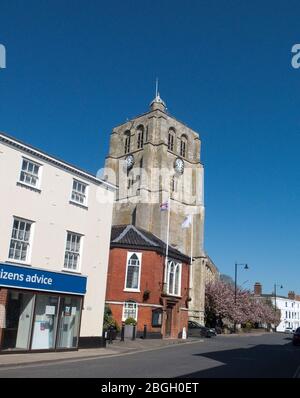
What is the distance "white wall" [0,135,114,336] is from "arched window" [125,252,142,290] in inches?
379

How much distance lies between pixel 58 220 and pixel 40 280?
3.17m

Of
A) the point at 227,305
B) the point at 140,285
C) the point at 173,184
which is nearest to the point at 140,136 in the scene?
the point at 173,184

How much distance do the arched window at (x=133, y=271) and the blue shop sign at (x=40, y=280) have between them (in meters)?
11.6

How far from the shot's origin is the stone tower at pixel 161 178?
62169 millimetres

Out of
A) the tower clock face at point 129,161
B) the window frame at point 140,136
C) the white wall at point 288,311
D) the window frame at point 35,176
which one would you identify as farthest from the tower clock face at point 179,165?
the white wall at point 288,311

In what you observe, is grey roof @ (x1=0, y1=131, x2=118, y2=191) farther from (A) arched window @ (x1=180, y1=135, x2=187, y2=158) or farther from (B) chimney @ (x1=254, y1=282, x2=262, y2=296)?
(B) chimney @ (x1=254, y1=282, x2=262, y2=296)

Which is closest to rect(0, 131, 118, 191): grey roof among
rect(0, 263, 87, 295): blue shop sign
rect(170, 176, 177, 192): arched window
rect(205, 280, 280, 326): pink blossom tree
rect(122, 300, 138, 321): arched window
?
rect(0, 263, 87, 295): blue shop sign

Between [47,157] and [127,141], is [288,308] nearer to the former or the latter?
[127,141]

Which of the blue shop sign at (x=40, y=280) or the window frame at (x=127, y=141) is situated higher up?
the window frame at (x=127, y=141)

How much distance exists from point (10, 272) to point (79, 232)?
4.85 meters

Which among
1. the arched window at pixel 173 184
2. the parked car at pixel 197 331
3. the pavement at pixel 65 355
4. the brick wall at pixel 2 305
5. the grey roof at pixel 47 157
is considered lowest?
the pavement at pixel 65 355

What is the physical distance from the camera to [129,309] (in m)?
33.7

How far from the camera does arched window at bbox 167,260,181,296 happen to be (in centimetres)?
3634

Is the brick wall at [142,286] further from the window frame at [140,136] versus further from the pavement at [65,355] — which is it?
the window frame at [140,136]
